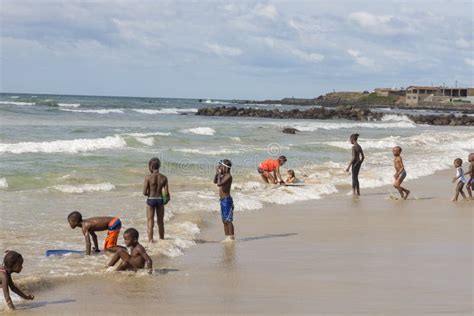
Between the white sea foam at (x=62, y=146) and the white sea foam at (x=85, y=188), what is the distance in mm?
8151

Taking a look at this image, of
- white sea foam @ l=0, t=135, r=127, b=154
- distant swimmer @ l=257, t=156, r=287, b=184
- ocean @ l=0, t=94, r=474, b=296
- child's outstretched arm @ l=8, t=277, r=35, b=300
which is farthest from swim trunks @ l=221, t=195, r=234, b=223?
white sea foam @ l=0, t=135, r=127, b=154

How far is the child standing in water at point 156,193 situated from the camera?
9523mm

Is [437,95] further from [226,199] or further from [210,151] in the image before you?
[226,199]

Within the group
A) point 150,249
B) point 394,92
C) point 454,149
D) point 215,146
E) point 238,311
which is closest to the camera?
point 238,311

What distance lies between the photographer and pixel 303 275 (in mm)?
7625

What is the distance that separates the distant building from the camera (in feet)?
397

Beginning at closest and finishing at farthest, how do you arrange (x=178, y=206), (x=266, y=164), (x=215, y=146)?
(x=178, y=206) < (x=266, y=164) < (x=215, y=146)

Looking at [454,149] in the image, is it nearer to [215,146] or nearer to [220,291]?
[215,146]

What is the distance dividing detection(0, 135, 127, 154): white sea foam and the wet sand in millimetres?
13095

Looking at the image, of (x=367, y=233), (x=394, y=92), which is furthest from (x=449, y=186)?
(x=394, y=92)

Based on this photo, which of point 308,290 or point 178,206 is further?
point 178,206

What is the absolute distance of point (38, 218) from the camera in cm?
1103

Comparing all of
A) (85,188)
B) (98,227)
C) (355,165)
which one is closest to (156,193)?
(98,227)

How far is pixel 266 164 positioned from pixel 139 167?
4185mm
